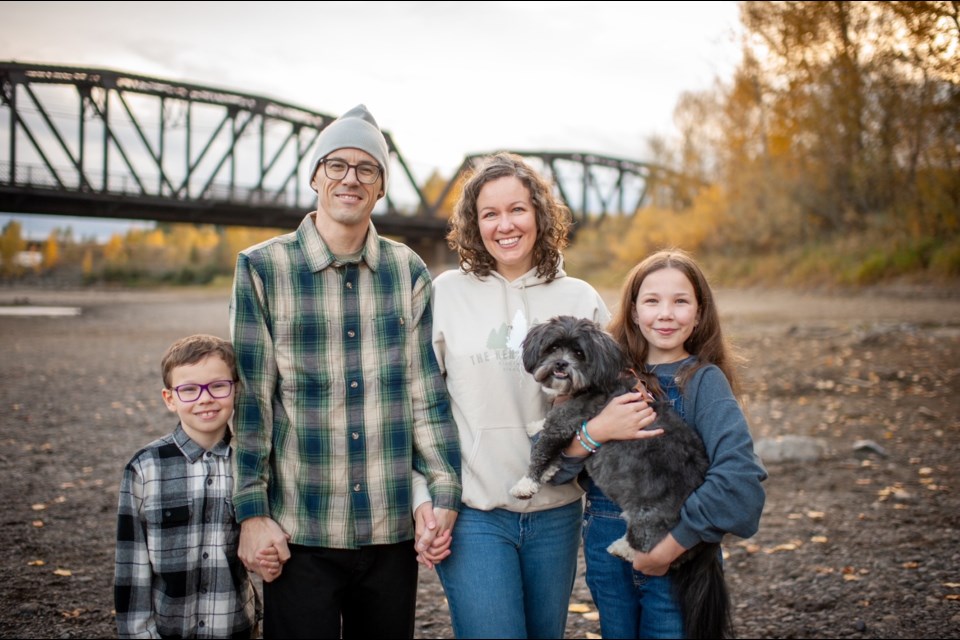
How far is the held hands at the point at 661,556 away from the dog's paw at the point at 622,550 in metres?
0.07

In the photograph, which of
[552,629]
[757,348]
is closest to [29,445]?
[552,629]

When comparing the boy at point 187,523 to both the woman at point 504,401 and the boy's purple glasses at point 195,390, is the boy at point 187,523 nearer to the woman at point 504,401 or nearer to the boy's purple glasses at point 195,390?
the boy's purple glasses at point 195,390

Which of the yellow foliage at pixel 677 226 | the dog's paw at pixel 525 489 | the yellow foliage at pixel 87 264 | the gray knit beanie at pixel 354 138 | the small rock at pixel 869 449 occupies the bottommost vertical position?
the small rock at pixel 869 449

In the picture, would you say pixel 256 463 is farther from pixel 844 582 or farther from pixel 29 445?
pixel 29 445

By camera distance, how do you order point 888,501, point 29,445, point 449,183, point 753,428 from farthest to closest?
1. point 449,183
2. point 753,428
3. point 29,445
4. point 888,501

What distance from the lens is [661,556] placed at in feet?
7.48

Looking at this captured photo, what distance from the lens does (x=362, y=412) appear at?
242 cm

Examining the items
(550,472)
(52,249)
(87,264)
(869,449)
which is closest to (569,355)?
(550,472)

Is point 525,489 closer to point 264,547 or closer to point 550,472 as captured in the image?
point 550,472

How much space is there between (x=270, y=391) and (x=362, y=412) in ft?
1.09

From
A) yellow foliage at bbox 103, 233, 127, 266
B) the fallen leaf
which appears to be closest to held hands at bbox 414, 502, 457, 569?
the fallen leaf

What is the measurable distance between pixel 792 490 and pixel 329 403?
4.85 m

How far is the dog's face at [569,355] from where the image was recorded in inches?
96.5

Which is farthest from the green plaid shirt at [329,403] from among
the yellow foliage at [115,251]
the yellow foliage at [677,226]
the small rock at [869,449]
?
the yellow foliage at [115,251]
